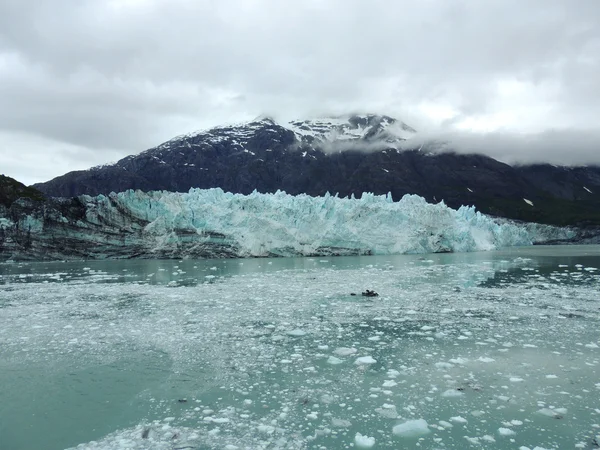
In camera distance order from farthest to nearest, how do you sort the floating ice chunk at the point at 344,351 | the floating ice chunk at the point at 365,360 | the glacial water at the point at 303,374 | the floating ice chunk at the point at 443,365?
the floating ice chunk at the point at 344,351
the floating ice chunk at the point at 365,360
the floating ice chunk at the point at 443,365
the glacial water at the point at 303,374

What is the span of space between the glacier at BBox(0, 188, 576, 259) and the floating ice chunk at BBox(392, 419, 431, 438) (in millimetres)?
31120

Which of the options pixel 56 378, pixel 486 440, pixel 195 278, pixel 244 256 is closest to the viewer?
pixel 486 440

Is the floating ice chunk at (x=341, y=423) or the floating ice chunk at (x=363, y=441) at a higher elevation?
the floating ice chunk at (x=341, y=423)

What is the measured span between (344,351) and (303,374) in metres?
1.27

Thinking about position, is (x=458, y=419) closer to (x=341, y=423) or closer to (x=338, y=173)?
(x=341, y=423)

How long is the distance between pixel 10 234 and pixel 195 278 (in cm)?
2147

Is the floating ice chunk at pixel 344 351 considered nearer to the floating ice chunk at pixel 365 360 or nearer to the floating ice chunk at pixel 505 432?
the floating ice chunk at pixel 365 360

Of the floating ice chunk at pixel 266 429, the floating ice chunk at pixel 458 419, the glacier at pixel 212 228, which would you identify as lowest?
the floating ice chunk at pixel 266 429

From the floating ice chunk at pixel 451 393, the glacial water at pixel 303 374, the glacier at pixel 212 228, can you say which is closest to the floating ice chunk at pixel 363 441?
the glacial water at pixel 303 374

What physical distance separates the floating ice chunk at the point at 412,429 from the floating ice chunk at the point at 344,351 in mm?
2578

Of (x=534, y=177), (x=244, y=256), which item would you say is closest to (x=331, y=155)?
(x=534, y=177)

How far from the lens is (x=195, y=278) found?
1966 cm

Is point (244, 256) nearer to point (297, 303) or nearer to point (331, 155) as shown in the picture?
point (297, 303)

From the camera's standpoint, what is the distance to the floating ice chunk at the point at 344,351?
23.4 ft
